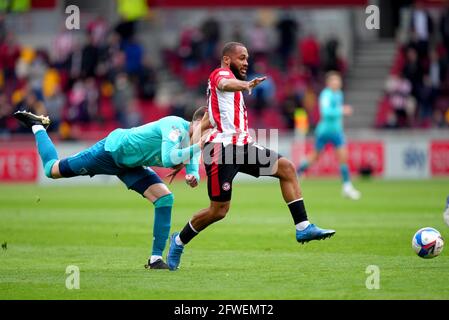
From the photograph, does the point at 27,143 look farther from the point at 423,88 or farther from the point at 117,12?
the point at 423,88

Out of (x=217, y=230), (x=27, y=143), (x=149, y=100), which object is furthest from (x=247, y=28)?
(x=217, y=230)

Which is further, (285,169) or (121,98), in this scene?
(121,98)

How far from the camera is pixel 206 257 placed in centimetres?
1239

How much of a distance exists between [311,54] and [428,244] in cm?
2230

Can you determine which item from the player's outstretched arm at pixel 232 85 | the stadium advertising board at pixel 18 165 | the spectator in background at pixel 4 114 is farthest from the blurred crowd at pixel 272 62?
the player's outstretched arm at pixel 232 85

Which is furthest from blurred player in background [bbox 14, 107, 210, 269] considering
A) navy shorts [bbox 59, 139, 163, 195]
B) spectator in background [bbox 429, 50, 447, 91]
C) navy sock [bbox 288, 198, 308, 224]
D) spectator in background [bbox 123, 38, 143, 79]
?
spectator in background [bbox 123, 38, 143, 79]

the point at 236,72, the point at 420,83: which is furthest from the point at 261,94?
the point at 236,72

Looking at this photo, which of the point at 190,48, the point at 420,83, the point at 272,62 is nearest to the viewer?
the point at 420,83

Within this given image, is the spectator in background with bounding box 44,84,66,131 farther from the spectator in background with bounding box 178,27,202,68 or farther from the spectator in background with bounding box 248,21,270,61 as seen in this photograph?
the spectator in background with bounding box 248,21,270,61

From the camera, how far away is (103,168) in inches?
452

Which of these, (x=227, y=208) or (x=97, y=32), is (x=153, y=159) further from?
(x=97, y=32)

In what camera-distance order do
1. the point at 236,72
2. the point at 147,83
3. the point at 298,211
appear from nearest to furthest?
the point at 236,72, the point at 298,211, the point at 147,83

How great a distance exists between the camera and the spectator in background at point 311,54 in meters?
33.0
